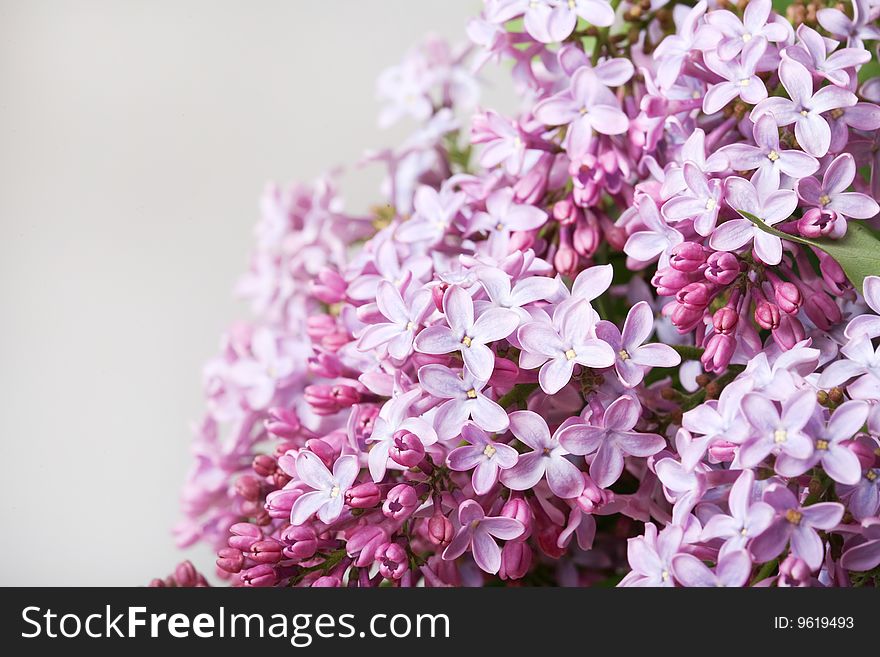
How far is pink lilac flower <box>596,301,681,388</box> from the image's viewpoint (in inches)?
17.7

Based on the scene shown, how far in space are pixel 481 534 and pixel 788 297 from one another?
7.7 inches

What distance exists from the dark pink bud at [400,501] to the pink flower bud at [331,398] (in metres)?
0.09

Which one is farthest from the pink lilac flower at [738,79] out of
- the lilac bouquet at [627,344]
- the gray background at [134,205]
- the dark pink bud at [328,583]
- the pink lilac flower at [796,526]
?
the gray background at [134,205]

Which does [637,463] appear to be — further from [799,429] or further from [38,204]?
[38,204]

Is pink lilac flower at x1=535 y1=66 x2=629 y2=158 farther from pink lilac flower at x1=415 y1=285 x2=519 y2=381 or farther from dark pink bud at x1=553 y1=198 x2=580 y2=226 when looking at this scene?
pink lilac flower at x1=415 y1=285 x2=519 y2=381

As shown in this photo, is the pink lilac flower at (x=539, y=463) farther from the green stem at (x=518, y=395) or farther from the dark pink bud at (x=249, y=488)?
the dark pink bud at (x=249, y=488)

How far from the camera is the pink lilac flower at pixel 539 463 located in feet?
1.46

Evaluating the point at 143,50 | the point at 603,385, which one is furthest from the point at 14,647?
the point at 143,50

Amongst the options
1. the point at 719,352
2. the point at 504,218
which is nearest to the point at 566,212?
the point at 504,218

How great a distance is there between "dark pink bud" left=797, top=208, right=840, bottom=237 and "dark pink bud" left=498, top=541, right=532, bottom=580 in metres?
0.21

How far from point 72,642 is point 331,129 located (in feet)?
2.63

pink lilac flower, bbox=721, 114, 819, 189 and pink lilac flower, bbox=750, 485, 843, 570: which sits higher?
pink lilac flower, bbox=721, 114, 819, 189

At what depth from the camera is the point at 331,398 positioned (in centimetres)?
53

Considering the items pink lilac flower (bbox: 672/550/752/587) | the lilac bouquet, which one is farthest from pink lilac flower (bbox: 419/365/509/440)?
pink lilac flower (bbox: 672/550/752/587)
